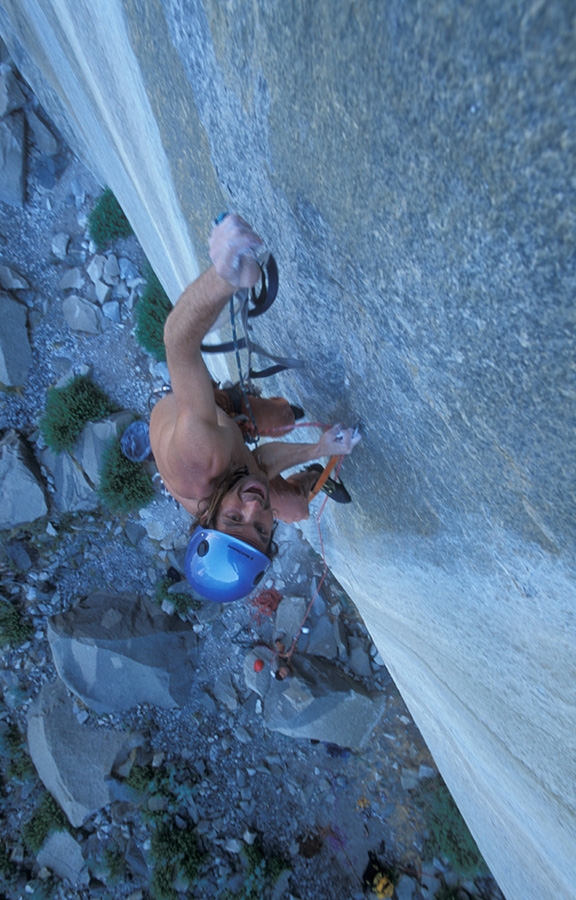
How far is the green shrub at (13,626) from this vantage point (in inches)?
161

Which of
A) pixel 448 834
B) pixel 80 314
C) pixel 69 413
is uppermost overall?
pixel 80 314

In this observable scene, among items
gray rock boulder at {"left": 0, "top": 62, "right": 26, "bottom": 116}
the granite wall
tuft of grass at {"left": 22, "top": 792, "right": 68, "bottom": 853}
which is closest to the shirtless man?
the granite wall

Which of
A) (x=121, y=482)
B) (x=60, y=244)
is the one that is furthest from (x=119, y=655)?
(x=60, y=244)

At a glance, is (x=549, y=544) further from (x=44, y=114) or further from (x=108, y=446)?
(x=44, y=114)

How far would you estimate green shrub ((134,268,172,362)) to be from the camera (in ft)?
13.4

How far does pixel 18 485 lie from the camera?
398 cm

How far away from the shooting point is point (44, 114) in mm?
4180

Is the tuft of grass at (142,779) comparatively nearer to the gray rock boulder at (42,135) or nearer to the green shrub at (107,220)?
the green shrub at (107,220)

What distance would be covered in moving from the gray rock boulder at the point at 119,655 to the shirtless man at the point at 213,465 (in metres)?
2.66

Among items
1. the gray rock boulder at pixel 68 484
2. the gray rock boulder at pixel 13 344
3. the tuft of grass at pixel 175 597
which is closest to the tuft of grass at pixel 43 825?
the tuft of grass at pixel 175 597

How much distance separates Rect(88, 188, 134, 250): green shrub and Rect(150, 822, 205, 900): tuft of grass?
493 centimetres

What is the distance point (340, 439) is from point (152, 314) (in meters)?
3.01

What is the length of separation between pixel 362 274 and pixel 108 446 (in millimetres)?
3469

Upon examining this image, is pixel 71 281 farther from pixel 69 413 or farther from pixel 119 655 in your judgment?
pixel 119 655
